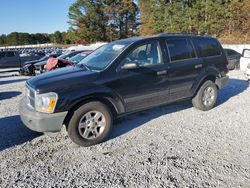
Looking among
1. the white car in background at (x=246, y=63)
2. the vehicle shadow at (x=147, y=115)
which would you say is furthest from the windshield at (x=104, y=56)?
the white car in background at (x=246, y=63)

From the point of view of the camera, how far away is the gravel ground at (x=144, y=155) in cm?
324

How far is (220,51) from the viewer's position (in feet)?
20.9

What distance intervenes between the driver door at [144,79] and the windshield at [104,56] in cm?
26

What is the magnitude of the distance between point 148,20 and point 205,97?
4738 centimetres

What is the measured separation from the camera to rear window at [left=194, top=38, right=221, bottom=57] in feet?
19.3

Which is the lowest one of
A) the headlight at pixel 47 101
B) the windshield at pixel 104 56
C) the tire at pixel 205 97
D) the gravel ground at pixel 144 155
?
the gravel ground at pixel 144 155

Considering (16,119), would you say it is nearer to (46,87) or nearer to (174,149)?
(46,87)

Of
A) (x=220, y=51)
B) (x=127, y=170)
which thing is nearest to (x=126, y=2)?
(x=220, y=51)

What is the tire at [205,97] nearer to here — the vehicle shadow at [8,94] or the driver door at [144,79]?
the driver door at [144,79]

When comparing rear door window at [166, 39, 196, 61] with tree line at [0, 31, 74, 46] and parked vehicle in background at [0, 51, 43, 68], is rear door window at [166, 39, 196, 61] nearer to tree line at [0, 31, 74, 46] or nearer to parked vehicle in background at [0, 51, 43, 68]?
parked vehicle in background at [0, 51, 43, 68]

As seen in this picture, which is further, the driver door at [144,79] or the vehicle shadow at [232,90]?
the vehicle shadow at [232,90]

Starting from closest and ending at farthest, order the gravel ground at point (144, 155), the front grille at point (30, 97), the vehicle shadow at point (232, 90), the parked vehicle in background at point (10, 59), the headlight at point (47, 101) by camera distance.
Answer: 1. the gravel ground at point (144, 155)
2. the headlight at point (47, 101)
3. the front grille at point (30, 97)
4. the vehicle shadow at point (232, 90)
5. the parked vehicle in background at point (10, 59)

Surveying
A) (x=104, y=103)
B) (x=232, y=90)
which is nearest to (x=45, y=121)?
(x=104, y=103)

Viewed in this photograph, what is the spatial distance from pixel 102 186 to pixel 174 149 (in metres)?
1.48
